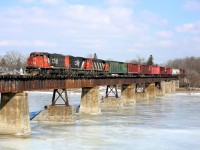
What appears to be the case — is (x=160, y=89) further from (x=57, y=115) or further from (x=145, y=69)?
(x=57, y=115)

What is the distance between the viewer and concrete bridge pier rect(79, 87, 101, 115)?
54781 millimetres

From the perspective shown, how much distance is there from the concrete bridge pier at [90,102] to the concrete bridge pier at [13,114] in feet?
68.5

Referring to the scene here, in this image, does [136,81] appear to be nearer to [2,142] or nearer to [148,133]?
[148,133]

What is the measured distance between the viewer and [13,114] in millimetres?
34062

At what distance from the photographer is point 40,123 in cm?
4400

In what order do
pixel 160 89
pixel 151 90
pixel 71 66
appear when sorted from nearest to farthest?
pixel 71 66
pixel 151 90
pixel 160 89

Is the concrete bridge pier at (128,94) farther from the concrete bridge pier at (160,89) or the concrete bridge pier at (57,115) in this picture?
the concrete bridge pier at (57,115)

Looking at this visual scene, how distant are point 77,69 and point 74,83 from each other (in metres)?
5.80

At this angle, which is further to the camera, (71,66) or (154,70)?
(154,70)

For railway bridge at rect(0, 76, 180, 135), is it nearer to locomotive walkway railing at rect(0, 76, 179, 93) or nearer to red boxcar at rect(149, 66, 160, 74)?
locomotive walkway railing at rect(0, 76, 179, 93)

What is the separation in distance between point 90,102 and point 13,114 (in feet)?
72.8

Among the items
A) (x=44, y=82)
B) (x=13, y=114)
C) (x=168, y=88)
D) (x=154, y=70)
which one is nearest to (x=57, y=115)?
(x=44, y=82)

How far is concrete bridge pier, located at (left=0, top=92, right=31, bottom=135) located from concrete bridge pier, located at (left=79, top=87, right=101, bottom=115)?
68.5 ft

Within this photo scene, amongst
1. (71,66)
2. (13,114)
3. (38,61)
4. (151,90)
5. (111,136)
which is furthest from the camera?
(151,90)
